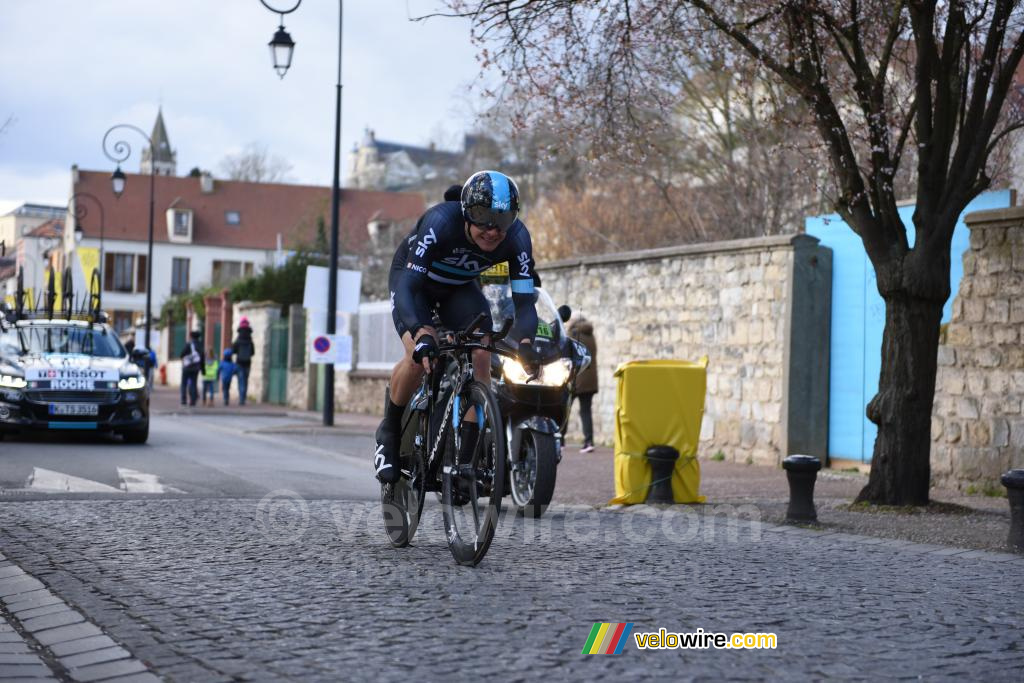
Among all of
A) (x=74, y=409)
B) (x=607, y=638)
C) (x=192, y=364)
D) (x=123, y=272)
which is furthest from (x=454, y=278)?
(x=123, y=272)

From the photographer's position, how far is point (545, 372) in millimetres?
9680

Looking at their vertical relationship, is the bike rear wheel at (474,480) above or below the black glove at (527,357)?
below

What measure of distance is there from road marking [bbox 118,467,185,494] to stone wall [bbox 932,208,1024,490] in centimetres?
714

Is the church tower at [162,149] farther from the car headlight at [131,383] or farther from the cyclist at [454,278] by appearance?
the cyclist at [454,278]

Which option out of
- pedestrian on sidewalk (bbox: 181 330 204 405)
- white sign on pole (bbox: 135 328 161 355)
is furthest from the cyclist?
white sign on pole (bbox: 135 328 161 355)

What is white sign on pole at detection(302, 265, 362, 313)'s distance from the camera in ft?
73.4

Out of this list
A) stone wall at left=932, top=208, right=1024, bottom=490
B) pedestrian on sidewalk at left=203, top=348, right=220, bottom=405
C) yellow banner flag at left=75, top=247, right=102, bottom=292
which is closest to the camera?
stone wall at left=932, top=208, right=1024, bottom=490

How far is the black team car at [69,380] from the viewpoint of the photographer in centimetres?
1581

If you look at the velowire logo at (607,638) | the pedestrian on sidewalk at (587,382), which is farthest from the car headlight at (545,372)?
the pedestrian on sidewalk at (587,382)

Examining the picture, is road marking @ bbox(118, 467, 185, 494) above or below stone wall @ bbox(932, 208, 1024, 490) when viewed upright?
below

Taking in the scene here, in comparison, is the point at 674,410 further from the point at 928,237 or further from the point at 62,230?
the point at 62,230

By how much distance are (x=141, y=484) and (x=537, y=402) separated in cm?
374

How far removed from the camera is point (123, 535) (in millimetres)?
7543

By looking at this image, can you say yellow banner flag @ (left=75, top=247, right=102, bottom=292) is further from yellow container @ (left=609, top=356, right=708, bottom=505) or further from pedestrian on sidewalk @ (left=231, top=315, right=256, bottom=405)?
yellow container @ (left=609, top=356, right=708, bottom=505)
